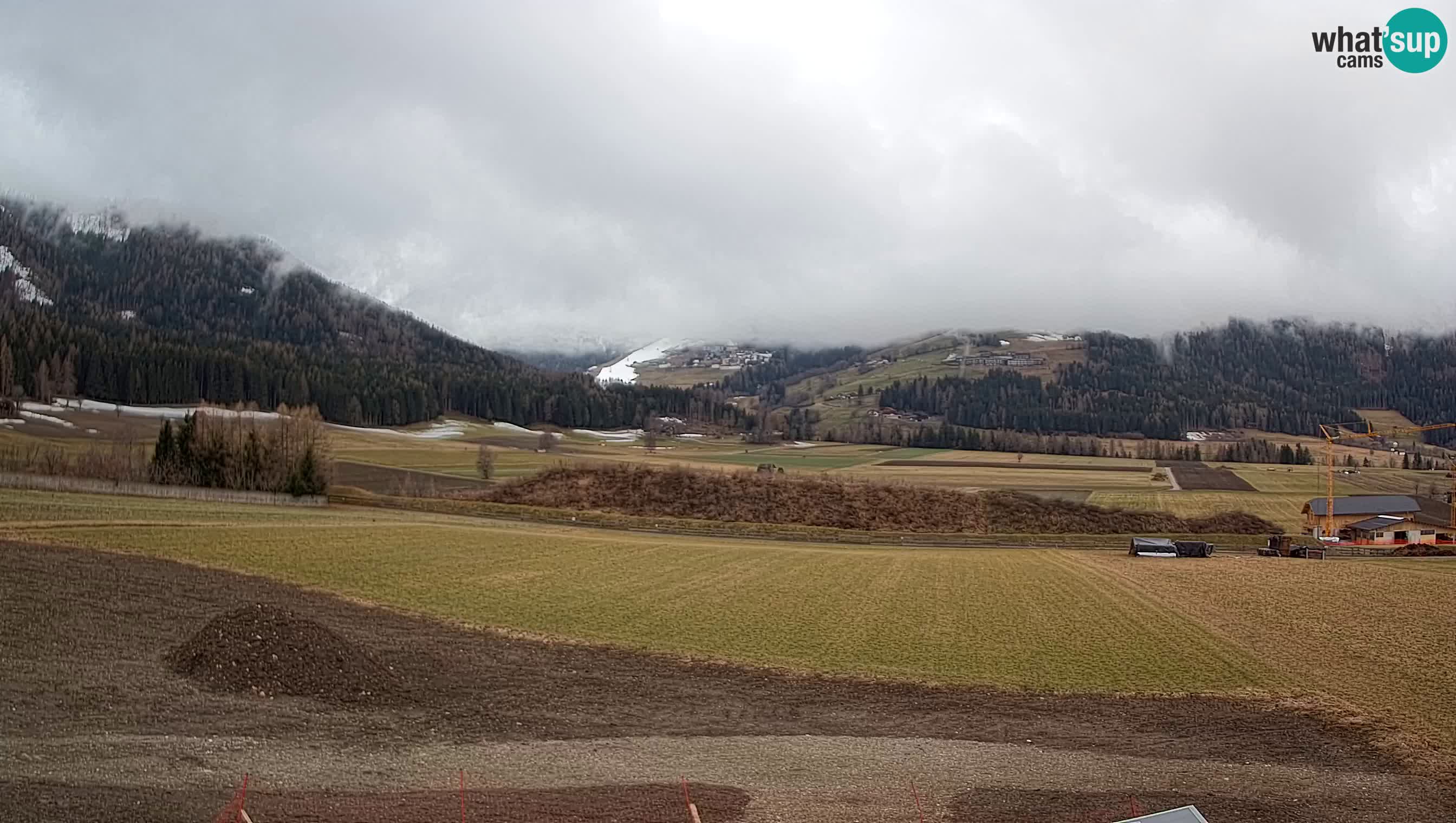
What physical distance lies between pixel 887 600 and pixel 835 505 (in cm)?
4578

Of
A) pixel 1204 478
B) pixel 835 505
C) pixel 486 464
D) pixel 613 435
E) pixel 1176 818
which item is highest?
pixel 613 435

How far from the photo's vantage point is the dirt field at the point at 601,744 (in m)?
17.1

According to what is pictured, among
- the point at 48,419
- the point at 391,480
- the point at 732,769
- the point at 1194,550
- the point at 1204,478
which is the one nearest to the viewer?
the point at 732,769

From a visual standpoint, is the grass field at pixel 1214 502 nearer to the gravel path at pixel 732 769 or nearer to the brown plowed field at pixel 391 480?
the brown plowed field at pixel 391 480

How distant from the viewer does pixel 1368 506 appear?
88.6 m

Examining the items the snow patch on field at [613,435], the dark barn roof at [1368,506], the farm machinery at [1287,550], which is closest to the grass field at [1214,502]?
the dark barn roof at [1368,506]

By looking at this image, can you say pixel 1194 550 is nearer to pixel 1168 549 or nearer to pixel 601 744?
pixel 1168 549

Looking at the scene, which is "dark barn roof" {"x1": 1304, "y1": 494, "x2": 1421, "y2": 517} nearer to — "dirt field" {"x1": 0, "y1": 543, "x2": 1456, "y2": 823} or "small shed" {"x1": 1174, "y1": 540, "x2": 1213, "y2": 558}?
→ "small shed" {"x1": 1174, "y1": 540, "x2": 1213, "y2": 558}

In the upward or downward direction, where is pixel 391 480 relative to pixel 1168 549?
upward

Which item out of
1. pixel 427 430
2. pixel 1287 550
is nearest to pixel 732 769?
pixel 1287 550

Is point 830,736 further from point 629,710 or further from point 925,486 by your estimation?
point 925,486

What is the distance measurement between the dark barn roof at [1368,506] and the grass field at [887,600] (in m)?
24.6

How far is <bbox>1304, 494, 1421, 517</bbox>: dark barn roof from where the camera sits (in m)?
88.0

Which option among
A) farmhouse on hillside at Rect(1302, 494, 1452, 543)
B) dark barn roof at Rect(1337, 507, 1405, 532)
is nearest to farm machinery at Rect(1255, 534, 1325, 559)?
farmhouse on hillside at Rect(1302, 494, 1452, 543)
